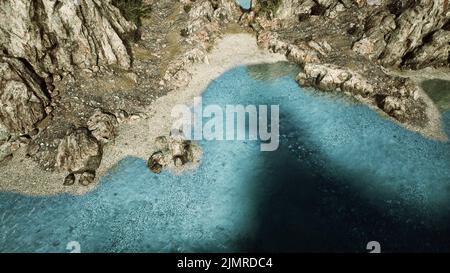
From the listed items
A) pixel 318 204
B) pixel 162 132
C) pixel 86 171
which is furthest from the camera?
pixel 162 132

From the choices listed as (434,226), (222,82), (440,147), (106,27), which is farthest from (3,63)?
(440,147)

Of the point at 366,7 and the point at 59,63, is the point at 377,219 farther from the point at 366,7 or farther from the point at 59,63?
the point at 59,63

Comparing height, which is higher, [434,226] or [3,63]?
[3,63]

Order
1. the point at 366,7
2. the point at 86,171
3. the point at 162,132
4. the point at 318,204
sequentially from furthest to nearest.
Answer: the point at 366,7 < the point at 162,132 < the point at 86,171 < the point at 318,204

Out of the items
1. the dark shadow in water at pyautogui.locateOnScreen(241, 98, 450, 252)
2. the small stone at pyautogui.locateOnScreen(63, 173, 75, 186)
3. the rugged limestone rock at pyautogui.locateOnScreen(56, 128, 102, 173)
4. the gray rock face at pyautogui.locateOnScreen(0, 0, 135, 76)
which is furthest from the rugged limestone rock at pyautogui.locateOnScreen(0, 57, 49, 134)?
the dark shadow in water at pyautogui.locateOnScreen(241, 98, 450, 252)

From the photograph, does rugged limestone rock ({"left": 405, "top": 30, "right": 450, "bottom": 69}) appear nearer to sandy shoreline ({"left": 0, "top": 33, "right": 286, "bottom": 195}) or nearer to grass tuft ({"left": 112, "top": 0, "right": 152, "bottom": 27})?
sandy shoreline ({"left": 0, "top": 33, "right": 286, "bottom": 195})

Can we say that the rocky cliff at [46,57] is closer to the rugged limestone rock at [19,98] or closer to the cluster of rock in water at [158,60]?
the rugged limestone rock at [19,98]
